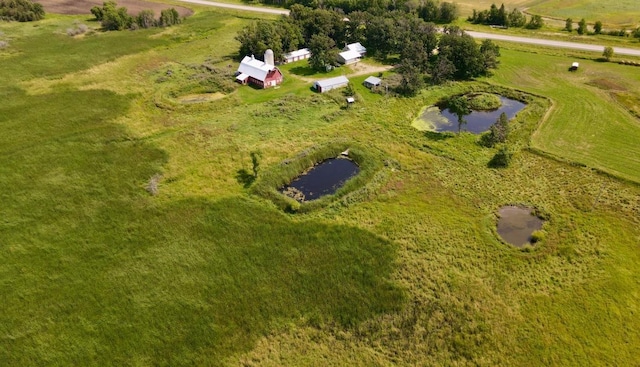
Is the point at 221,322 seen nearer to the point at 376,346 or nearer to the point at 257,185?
the point at 376,346

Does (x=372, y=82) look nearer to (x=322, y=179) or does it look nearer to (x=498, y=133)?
(x=498, y=133)

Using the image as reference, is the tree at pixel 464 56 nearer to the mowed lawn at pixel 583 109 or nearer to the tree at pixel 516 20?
the mowed lawn at pixel 583 109

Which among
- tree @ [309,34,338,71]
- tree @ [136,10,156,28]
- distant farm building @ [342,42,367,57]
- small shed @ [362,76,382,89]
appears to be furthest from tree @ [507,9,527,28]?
tree @ [136,10,156,28]

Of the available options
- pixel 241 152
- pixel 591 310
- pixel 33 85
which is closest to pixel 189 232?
pixel 241 152

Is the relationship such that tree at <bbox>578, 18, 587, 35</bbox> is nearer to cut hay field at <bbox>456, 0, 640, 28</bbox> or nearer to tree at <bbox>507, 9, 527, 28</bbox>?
tree at <bbox>507, 9, 527, 28</bbox>

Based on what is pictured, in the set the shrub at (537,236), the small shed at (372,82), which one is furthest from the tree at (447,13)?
the shrub at (537,236)

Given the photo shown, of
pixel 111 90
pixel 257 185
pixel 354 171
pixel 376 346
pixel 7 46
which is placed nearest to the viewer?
pixel 376 346

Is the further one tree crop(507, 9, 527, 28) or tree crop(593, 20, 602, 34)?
tree crop(507, 9, 527, 28)

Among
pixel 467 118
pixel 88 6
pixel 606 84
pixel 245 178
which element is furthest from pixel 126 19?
pixel 606 84
